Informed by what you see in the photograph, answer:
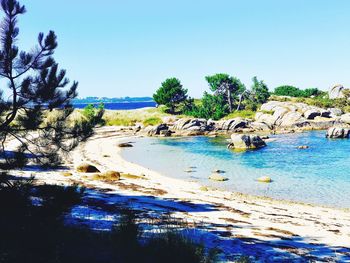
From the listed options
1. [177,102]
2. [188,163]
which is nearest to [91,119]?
[188,163]

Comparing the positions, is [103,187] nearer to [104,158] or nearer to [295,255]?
[295,255]

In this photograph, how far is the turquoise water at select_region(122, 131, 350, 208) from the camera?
25.6 m

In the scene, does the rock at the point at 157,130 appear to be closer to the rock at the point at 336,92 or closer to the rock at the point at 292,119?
the rock at the point at 292,119

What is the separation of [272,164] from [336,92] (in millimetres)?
79416

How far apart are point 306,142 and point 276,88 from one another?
8197 cm

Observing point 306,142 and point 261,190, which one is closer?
point 261,190

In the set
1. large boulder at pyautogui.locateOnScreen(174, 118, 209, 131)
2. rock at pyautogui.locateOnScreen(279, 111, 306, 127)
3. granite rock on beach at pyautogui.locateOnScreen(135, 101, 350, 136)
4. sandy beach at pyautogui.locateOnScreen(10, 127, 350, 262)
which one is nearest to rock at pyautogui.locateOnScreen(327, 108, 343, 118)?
granite rock on beach at pyautogui.locateOnScreen(135, 101, 350, 136)

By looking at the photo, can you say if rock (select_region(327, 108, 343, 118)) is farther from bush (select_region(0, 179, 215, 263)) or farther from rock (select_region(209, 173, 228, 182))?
bush (select_region(0, 179, 215, 263))

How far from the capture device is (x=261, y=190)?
25.6 m

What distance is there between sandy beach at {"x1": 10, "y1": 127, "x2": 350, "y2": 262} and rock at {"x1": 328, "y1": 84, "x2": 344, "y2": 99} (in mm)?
89678

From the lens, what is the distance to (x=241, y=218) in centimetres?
1600

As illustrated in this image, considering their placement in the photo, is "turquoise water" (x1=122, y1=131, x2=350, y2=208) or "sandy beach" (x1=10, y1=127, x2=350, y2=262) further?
"turquoise water" (x1=122, y1=131, x2=350, y2=208)

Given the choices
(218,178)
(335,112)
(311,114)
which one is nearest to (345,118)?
(335,112)

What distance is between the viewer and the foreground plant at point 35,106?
27.5ft
